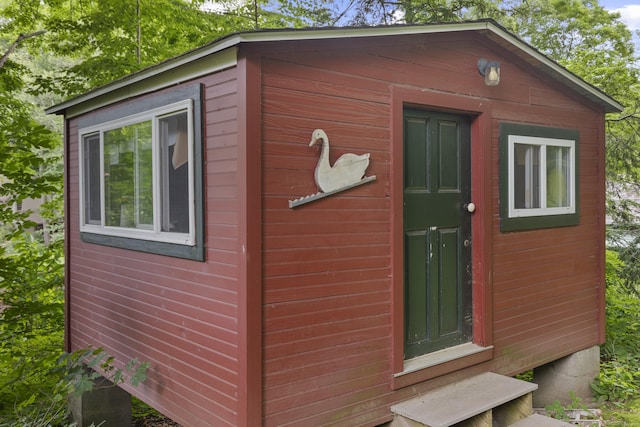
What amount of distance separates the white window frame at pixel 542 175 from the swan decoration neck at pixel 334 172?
1616mm

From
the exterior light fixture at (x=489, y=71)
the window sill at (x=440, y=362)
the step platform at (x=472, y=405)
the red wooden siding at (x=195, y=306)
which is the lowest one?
the step platform at (x=472, y=405)

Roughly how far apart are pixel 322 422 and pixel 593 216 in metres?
3.72

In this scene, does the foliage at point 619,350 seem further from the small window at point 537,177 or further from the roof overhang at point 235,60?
the roof overhang at point 235,60

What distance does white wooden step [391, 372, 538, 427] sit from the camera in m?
3.22

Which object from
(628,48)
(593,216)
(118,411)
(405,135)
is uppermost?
(628,48)

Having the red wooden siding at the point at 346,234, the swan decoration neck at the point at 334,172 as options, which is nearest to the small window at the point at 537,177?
the red wooden siding at the point at 346,234

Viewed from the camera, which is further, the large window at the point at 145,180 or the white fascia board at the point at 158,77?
the large window at the point at 145,180

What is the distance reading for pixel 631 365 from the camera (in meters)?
5.96

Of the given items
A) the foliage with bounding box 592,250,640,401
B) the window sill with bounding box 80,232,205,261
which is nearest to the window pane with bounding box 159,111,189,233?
the window sill with bounding box 80,232,205,261

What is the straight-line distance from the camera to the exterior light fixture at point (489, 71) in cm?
395

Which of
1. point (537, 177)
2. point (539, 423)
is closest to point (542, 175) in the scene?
point (537, 177)

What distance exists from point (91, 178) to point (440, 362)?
331 cm

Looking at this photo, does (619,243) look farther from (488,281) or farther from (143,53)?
(143,53)

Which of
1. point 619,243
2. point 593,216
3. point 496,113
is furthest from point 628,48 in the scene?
point 496,113
